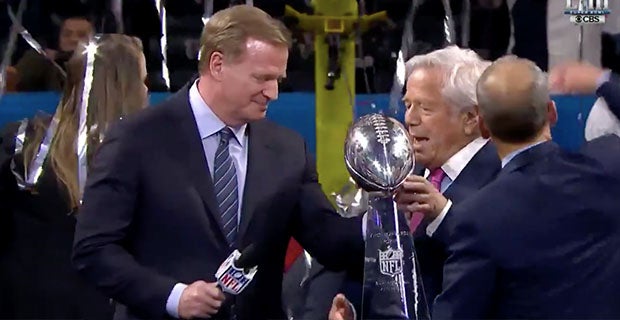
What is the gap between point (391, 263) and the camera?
7.39 ft

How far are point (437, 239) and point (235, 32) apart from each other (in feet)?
1.91

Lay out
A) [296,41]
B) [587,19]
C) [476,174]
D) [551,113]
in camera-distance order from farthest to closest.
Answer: [296,41] < [587,19] < [476,174] < [551,113]

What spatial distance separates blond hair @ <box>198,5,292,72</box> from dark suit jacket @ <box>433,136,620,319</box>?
535mm

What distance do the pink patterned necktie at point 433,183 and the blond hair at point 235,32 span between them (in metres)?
0.45

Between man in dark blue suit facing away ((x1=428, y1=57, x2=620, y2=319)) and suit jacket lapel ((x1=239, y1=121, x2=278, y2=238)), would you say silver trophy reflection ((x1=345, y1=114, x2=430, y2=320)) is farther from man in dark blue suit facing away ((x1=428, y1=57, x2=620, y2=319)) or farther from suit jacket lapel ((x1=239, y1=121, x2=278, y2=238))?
suit jacket lapel ((x1=239, y1=121, x2=278, y2=238))

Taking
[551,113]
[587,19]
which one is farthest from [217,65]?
[587,19]

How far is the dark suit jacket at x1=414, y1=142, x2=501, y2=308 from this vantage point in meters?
2.44

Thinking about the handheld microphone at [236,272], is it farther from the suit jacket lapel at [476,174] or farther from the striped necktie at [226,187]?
the suit jacket lapel at [476,174]

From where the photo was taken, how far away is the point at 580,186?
2.20 metres

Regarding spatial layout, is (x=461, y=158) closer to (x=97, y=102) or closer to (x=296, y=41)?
(x=97, y=102)

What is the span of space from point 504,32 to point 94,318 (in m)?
2.94

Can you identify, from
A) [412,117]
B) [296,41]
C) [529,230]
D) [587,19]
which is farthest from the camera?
[296,41]

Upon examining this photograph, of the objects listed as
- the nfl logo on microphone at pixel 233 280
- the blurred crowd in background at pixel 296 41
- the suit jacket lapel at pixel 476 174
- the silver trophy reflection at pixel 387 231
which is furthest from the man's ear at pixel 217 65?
the blurred crowd in background at pixel 296 41

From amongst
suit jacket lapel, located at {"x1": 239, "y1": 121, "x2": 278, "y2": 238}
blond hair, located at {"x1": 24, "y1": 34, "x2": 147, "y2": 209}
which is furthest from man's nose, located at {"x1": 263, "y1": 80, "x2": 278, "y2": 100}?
blond hair, located at {"x1": 24, "y1": 34, "x2": 147, "y2": 209}
